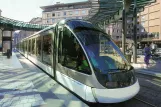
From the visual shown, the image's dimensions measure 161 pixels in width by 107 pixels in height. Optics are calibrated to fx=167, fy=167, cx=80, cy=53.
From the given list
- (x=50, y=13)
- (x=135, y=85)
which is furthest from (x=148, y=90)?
(x=50, y=13)

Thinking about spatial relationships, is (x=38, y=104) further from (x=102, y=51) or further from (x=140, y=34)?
(x=140, y=34)

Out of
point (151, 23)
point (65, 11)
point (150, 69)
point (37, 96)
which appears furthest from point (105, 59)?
point (65, 11)

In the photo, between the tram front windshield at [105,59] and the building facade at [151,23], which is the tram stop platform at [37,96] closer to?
the tram front windshield at [105,59]

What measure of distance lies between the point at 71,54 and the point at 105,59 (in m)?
1.20

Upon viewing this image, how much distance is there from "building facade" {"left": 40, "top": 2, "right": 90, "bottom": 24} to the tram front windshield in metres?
74.2

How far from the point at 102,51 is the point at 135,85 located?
55.6 inches

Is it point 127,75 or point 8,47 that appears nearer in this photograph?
point 127,75

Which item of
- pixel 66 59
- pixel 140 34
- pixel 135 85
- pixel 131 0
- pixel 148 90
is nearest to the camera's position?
pixel 135 85

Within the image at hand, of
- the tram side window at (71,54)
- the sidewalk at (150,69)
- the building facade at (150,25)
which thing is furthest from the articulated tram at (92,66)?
the building facade at (150,25)

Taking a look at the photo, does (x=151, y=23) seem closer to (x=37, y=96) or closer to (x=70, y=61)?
(x=70, y=61)

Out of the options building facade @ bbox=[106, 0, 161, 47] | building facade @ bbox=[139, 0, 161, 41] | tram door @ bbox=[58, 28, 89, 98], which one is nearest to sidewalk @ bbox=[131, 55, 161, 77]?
tram door @ bbox=[58, 28, 89, 98]

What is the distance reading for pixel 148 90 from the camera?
6359mm

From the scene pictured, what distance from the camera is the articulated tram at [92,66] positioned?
4.40 m

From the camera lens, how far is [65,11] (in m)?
80.6
